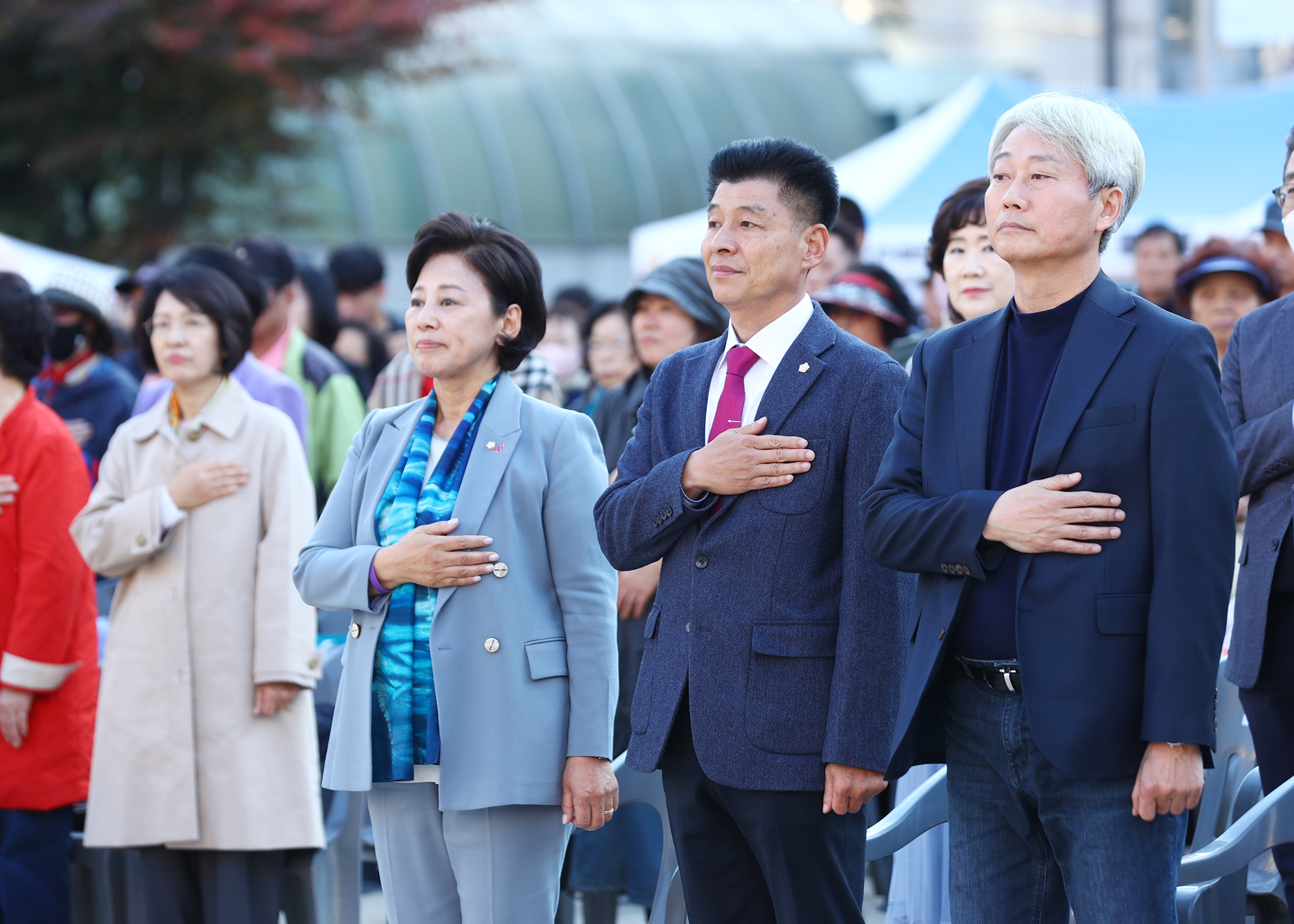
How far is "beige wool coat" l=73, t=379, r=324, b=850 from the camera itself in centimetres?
389

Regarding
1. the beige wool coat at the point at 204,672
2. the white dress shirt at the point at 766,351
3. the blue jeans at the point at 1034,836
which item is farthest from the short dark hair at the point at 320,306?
the blue jeans at the point at 1034,836

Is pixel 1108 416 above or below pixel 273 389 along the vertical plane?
below

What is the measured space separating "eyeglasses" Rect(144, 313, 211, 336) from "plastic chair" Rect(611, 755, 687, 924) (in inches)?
71.2

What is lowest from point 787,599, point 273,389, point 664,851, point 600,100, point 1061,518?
point 664,851

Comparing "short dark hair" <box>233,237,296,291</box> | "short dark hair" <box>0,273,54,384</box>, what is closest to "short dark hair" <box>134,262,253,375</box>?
"short dark hair" <box>0,273,54,384</box>

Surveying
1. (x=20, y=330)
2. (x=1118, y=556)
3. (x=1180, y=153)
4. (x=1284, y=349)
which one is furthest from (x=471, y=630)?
(x=1180, y=153)

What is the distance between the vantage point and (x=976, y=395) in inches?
99.0

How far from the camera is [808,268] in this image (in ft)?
9.57

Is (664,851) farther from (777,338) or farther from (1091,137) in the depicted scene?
(1091,137)

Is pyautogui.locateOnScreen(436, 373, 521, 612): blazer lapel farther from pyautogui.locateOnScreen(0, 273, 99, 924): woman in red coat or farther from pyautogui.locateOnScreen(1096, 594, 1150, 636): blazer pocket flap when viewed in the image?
pyautogui.locateOnScreen(0, 273, 99, 924): woman in red coat

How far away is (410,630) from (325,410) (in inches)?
104

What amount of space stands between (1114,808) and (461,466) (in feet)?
5.22

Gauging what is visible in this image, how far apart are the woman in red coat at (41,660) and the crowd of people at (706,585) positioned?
0.5 inches

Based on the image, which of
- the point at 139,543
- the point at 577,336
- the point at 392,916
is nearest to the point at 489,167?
the point at 577,336
